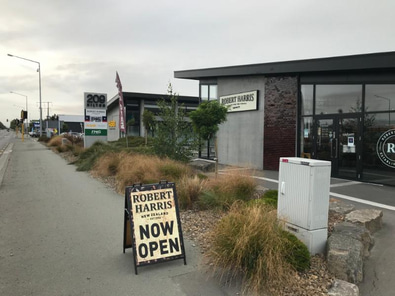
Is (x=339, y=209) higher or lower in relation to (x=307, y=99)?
lower

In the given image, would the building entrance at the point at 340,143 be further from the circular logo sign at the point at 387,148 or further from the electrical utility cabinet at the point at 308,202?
the electrical utility cabinet at the point at 308,202

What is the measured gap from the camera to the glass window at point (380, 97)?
10195mm

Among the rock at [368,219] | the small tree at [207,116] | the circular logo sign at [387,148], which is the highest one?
the small tree at [207,116]

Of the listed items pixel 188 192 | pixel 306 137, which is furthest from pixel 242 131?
pixel 188 192

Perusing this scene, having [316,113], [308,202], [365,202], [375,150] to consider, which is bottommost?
[365,202]

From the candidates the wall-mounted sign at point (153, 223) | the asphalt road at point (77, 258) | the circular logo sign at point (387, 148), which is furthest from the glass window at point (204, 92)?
the wall-mounted sign at point (153, 223)

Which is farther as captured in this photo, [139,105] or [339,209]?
[139,105]

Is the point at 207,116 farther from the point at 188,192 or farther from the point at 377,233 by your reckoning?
the point at 377,233

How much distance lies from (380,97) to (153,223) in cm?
961

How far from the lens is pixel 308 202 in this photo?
420 cm

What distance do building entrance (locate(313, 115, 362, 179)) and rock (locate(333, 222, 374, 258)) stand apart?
6877 mm

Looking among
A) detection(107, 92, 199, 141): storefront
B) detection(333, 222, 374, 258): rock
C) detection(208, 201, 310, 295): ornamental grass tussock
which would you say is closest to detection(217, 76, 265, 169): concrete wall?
detection(333, 222, 374, 258): rock

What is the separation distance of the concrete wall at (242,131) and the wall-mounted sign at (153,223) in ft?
32.0

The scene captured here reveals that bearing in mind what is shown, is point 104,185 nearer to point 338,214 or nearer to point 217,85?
point 338,214
